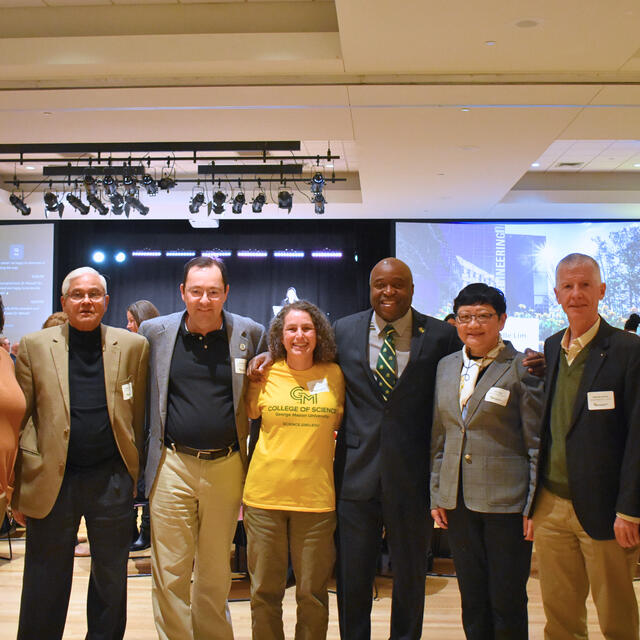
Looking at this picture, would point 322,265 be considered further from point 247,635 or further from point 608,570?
point 608,570

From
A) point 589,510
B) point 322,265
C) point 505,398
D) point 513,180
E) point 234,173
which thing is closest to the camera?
point 589,510

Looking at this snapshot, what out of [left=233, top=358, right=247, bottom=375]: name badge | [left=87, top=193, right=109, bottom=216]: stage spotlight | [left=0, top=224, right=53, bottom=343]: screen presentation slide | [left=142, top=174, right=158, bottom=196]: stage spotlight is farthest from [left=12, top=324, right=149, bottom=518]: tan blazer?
[left=0, top=224, right=53, bottom=343]: screen presentation slide

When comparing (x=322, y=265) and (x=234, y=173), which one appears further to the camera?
(x=322, y=265)

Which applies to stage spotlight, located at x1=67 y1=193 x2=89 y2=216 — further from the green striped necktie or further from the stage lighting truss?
the green striped necktie

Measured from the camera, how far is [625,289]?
11.1m

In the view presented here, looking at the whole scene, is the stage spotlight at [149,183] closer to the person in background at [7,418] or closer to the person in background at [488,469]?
the person in background at [7,418]

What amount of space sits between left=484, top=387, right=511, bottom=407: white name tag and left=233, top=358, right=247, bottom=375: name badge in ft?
3.63

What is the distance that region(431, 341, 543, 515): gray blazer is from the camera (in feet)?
9.64

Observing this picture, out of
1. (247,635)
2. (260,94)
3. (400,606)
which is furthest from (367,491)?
(260,94)

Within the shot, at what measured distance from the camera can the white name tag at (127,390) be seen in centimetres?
320

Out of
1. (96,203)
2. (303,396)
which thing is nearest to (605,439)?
(303,396)

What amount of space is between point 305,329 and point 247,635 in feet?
5.91

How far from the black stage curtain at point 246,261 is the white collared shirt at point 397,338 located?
28.8ft

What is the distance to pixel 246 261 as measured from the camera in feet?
41.1
